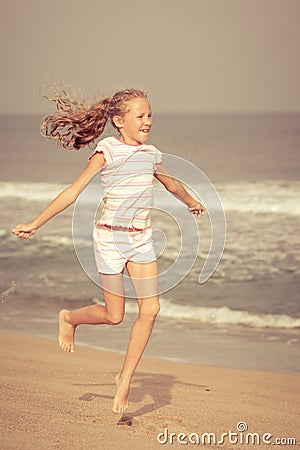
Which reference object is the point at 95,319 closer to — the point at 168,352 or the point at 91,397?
the point at 91,397

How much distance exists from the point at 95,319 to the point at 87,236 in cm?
976

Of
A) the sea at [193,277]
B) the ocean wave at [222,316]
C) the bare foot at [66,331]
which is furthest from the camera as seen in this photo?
the ocean wave at [222,316]

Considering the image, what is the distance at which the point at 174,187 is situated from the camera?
491 cm

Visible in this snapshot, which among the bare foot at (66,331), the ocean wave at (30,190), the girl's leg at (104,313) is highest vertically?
the girl's leg at (104,313)

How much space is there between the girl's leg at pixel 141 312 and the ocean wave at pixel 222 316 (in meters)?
4.19

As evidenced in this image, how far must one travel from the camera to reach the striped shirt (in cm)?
461

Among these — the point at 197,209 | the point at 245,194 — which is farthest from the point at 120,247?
the point at 245,194

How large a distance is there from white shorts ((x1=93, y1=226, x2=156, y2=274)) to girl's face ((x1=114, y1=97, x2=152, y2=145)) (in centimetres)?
49

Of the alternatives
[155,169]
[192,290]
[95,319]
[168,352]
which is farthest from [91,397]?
[192,290]

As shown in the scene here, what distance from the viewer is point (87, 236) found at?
1472cm

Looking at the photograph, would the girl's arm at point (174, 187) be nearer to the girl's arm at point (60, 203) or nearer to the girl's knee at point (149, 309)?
the girl's arm at point (60, 203)

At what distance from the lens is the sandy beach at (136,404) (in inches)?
175

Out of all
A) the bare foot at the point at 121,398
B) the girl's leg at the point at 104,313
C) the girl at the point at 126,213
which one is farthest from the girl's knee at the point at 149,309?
the bare foot at the point at 121,398

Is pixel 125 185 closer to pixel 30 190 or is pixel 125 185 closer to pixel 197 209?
pixel 197 209
